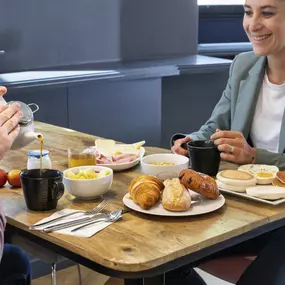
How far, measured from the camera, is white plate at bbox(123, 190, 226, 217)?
4.55ft

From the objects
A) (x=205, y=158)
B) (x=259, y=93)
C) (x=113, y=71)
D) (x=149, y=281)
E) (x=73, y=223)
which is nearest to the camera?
(x=149, y=281)

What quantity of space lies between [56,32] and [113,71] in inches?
15.4

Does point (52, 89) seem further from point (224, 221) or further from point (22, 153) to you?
point (224, 221)

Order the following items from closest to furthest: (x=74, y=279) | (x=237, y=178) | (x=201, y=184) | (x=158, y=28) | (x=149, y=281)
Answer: (x=149, y=281)
(x=201, y=184)
(x=237, y=178)
(x=74, y=279)
(x=158, y=28)

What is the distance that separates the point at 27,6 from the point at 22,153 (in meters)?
1.38

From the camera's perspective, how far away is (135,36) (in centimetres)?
364

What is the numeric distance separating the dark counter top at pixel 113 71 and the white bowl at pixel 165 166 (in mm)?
1221

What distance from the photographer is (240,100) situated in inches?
85.0

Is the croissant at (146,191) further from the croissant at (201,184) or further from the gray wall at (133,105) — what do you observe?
the gray wall at (133,105)

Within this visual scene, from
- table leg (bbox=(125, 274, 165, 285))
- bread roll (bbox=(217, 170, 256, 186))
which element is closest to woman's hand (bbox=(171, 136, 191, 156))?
bread roll (bbox=(217, 170, 256, 186))

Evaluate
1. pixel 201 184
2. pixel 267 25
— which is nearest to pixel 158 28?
pixel 267 25

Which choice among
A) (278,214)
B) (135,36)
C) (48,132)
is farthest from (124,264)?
(135,36)

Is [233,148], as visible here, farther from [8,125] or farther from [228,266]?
[8,125]

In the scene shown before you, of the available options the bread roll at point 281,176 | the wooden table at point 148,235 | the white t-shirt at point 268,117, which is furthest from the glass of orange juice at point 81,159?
the white t-shirt at point 268,117
